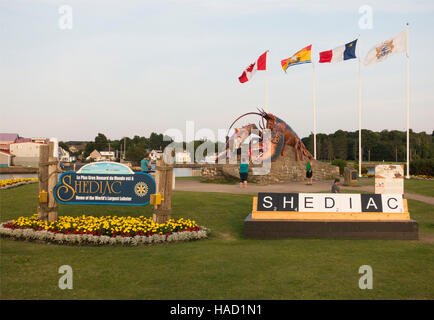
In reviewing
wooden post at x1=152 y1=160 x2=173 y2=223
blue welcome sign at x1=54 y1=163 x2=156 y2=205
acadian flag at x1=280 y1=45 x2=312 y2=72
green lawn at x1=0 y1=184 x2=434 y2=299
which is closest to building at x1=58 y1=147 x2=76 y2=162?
Result: acadian flag at x1=280 y1=45 x2=312 y2=72

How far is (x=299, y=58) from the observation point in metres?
31.5

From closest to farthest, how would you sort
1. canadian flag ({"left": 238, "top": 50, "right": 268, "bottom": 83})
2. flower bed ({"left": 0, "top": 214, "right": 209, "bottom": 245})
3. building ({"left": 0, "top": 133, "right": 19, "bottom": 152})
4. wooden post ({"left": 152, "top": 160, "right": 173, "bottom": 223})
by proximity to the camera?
1. flower bed ({"left": 0, "top": 214, "right": 209, "bottom": 245})
2. wooden post ({"left": 152, "top": 160, "right": 173, "bottom": 223})
3. canadian flag ({"left": 238, "top": 50, "right": 268, "bottom": 83})
4. building ({"left": 0, "top": 133, "right": 19, "bottom": 152})

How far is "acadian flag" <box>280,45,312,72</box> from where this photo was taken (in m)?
31.2

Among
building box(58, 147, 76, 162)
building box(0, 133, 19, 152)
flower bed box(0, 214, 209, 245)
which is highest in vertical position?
building box(0, 133, 19, 152)

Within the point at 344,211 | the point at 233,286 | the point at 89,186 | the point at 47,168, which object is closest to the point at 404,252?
the point at 344,211

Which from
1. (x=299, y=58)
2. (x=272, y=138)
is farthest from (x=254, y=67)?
(x=272, y=138)

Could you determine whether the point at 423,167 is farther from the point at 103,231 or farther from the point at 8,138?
the point at 8,138

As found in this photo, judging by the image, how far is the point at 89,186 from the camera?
37.7 ft

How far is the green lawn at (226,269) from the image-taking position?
6.40 m

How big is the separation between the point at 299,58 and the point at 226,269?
2682cm

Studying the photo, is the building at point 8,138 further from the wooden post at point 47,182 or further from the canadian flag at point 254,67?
the wooden post at point 47,182

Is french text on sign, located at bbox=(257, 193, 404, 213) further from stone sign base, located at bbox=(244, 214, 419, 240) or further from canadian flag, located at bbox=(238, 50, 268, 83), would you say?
canadian flag, located at bbox=(238, 50, 268, 83)

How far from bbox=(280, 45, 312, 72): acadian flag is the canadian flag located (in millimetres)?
1575
